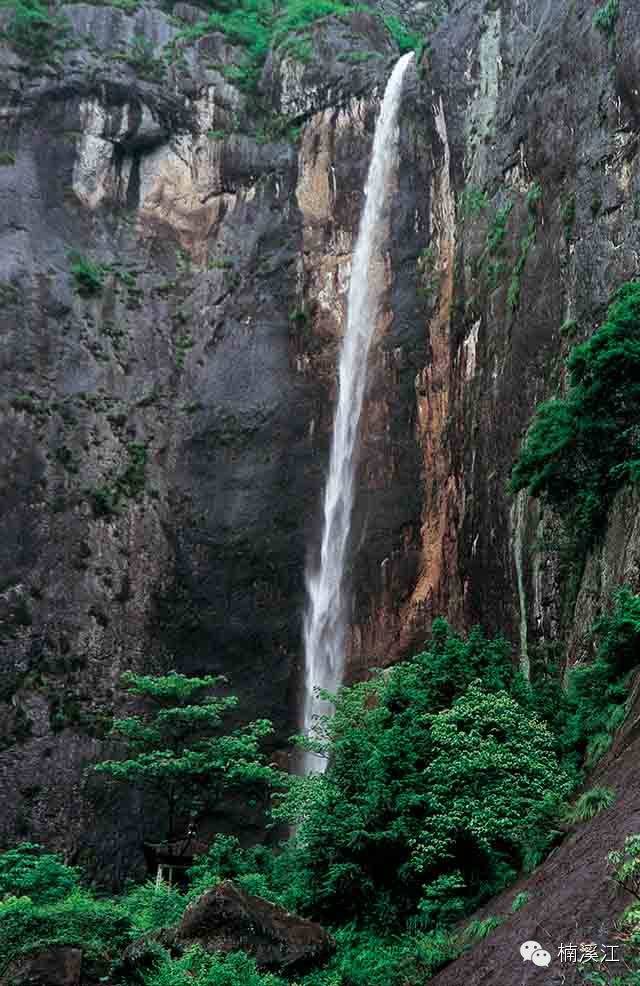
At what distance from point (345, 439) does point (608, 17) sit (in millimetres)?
11375

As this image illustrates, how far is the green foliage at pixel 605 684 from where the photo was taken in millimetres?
10578

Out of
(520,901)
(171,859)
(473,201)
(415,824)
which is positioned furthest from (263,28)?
(520,901)

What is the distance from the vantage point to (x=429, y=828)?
10.2 m

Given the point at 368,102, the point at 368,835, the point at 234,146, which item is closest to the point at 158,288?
the point at 234,146

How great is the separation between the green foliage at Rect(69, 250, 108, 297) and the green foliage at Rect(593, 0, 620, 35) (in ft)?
50.5

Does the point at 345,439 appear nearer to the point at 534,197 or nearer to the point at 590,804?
the point at 534,197

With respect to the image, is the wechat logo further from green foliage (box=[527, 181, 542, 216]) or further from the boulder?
green foliage (box=[527, 181, 542, 216])

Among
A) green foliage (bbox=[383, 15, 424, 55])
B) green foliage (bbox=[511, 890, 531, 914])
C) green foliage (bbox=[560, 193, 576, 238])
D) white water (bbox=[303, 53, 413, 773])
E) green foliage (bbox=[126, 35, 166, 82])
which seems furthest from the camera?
green foliage (bbox=[383, 15, 424, 55])

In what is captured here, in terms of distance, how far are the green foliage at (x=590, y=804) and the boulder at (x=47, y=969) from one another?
181 inches

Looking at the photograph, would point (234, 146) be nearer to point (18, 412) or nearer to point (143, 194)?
point (143, 194)

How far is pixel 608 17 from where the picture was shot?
57.9 feet

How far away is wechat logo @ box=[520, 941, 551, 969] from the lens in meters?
5.58

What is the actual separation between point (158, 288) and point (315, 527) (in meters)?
9.38

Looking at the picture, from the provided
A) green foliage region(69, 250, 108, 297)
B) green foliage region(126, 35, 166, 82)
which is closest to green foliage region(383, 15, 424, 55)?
green foliage region(126, 35, 166, 82)
